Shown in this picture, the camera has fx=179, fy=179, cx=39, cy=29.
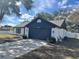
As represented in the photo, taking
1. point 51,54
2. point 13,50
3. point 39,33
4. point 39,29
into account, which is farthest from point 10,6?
point 51,54

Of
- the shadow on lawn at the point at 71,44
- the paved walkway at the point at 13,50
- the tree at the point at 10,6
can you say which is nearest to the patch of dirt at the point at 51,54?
the paved walkway at the point at 13,50

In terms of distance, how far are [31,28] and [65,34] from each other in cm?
735

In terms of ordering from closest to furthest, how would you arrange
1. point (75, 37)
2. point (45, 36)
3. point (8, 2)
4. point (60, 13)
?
point (8, 2) < point (45, 36) < point (75, 37) < point (60, 13)

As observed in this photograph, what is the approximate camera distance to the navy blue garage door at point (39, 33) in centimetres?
2748

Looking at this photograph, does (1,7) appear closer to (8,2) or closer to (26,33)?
(8,2)

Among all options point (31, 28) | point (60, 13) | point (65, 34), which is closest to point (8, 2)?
point (31, 28)

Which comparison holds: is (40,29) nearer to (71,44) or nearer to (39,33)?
(39,33)

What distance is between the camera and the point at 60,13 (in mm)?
64688

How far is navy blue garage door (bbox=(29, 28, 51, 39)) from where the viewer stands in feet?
90.2

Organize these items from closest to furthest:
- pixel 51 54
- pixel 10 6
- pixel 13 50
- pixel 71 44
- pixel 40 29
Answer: pixel 51 54
pixel 13 50
pixel 10 6
pixel 71 44
pixel 40 29

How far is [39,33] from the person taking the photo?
28391mm

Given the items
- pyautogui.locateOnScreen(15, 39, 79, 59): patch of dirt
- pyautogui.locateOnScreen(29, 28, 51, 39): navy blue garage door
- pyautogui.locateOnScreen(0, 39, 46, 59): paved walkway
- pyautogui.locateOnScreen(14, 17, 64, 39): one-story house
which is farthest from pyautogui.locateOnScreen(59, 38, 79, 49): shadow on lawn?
pyautogui.locateOnScreen(0, 39, 46, 59): paved walkway

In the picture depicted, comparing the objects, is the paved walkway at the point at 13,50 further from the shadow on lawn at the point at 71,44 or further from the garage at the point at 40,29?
the garage at the point at 40,29

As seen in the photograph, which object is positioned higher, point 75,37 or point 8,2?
point 8,2
